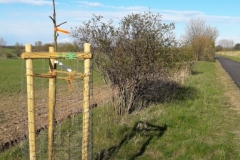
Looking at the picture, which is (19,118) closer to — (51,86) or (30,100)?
(51,86)

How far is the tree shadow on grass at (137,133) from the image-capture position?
20.3ft

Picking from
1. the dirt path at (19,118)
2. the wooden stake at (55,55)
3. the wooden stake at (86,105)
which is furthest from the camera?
the dirt path at (19,118)

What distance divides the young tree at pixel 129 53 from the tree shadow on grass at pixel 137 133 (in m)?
1.39

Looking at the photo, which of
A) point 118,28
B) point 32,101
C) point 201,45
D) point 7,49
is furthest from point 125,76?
→ point 7,49

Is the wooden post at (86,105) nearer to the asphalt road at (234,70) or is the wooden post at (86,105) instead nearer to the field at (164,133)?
the field at (164,133)

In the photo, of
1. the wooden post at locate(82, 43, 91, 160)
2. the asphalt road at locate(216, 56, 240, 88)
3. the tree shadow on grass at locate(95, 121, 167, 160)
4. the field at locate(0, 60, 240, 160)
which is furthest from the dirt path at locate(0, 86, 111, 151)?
the asphalt road at locate(216, 56, 240, 88)

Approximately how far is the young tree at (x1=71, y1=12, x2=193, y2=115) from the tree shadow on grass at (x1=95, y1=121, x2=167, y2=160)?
4.55 ft

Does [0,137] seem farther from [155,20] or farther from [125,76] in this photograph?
[155,20]

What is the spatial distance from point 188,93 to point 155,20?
497 centimetres

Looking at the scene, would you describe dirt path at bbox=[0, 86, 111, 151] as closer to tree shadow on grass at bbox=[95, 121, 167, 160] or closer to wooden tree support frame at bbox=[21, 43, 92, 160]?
tree shadow on grass at bbox=[95, 121, 167, 160]

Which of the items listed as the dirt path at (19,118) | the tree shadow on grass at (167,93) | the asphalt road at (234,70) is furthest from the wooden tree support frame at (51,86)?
the asphalt road at (234,70)

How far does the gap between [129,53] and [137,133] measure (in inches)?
89.1

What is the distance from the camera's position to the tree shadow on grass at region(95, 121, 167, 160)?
6180 mm

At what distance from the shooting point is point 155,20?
29.0ft
